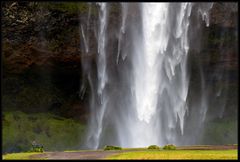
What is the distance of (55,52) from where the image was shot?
178ft

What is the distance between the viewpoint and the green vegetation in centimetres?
5541

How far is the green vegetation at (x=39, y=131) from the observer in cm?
5541

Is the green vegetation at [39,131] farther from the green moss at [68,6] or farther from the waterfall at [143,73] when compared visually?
the green moss at [68,6]

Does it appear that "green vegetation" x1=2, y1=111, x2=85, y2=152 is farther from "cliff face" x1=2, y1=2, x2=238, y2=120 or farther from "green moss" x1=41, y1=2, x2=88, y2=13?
"green moss" x1=41, y1=2, x2=88, y2=13

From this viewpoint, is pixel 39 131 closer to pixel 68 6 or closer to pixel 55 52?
pixel 55 52

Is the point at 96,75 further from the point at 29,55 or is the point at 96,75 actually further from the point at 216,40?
the point at 216,40

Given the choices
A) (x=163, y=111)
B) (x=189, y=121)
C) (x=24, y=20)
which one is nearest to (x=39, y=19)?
(x=24, y=20)

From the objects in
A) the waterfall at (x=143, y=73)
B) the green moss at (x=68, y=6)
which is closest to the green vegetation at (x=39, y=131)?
the waterfall at (x=143, y=73)

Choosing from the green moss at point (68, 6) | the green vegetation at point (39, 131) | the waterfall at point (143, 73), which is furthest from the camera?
the green vegetation at point (39, 131)

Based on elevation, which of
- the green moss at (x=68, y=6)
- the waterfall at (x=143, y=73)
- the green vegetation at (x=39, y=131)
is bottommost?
the green vegetation at (x=39, y=131)

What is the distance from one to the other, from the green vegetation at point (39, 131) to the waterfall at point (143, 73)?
7.86ft

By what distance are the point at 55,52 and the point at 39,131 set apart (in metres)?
9.56

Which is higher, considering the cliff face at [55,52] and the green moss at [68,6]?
the green moss at [68,6]

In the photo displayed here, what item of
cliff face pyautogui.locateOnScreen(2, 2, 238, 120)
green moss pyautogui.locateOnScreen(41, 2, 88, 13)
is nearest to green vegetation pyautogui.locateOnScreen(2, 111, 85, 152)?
cliff face pyautogui.locateOnScreen(2, 2, 238, 120)
